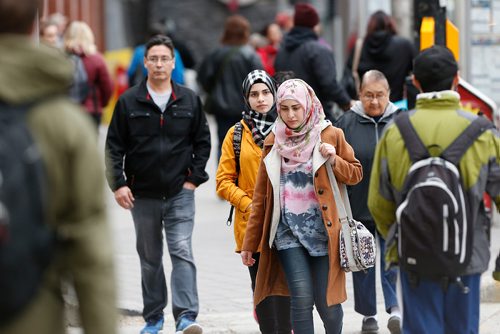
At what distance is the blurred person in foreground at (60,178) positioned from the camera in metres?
3.43

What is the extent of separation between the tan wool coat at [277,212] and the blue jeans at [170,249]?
117 centimetres

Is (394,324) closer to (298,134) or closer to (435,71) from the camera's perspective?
(298,134)

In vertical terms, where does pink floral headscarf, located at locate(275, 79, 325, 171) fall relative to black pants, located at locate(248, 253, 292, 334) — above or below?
above

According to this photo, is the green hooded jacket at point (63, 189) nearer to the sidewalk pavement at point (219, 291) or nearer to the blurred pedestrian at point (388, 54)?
the sidewalk pavement at point (219, 291)

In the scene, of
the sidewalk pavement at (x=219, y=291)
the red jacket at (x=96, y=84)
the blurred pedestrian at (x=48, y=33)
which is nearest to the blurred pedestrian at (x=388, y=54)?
the sidewalk pavement at (x=219, y=291)

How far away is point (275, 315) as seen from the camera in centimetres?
→ 714

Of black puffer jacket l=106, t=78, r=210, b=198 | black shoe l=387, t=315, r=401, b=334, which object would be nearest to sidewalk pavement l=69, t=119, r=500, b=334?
black shoe l=387, t=315, r=401, b=334

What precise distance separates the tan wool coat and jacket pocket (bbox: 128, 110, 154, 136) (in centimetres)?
125

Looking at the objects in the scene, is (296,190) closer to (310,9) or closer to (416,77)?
(416,77)

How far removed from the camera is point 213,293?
9445 mm

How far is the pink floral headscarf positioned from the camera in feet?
21.7

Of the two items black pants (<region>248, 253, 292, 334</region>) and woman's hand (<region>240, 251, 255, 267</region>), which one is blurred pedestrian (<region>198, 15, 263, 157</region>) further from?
woman's hand (<region>240, 251, 255, 267</region>)

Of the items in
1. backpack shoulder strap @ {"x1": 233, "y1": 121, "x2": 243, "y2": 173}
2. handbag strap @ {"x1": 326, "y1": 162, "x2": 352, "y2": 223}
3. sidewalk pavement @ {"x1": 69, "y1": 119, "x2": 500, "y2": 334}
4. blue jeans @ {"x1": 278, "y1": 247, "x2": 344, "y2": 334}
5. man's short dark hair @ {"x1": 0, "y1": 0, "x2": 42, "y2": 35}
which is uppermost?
man's short dark hair @ {"x1": 0, "y1": 0, "x2": 42, "y2": 35}

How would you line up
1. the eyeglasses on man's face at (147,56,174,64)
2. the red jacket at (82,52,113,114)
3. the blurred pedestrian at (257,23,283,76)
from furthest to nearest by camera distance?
the blurred pedestrian at (257,23,283,76), the red jacket at (82,52,113,114), the eyeglasses on man's face at (147,56,174,64)
